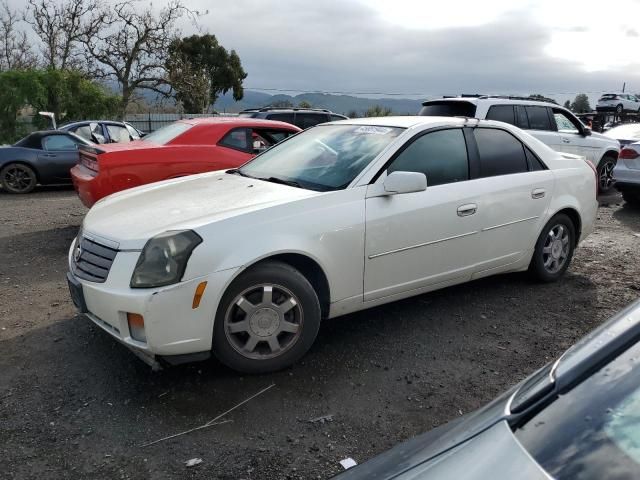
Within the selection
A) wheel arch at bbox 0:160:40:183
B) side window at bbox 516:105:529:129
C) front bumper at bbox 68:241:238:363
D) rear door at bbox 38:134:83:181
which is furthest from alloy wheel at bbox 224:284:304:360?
wheel arch at bbox 0:160:40:183

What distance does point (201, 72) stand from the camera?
31.9 meters

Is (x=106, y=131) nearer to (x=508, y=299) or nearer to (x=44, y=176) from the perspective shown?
(x=44, y=176)

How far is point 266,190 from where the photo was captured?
3.87m

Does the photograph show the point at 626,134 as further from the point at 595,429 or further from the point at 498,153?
the point at 595,429

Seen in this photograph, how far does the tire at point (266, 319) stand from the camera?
10.6 feet

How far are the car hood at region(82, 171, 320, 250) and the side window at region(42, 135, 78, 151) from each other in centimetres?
769

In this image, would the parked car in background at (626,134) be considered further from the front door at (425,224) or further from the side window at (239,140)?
the front door at (425,224)

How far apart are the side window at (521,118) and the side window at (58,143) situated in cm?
863

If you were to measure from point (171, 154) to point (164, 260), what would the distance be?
12.8 feet

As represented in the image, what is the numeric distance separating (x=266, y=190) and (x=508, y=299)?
8.00 feet

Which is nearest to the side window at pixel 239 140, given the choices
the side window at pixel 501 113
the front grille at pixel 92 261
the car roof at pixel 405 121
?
the car roof at pixel 405 121

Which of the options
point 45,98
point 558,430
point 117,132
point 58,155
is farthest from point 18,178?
point 558,430

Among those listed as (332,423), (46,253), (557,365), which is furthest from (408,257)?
(46,253)

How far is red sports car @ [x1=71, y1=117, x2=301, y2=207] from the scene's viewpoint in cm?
635
